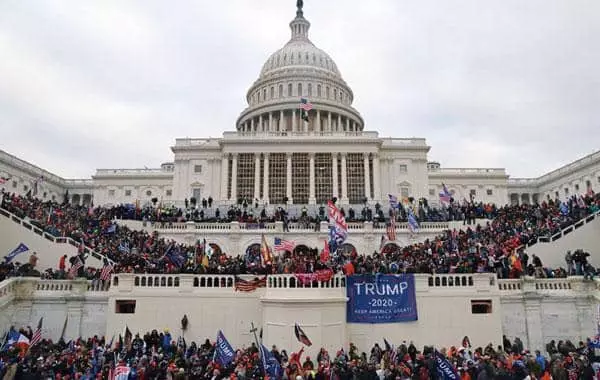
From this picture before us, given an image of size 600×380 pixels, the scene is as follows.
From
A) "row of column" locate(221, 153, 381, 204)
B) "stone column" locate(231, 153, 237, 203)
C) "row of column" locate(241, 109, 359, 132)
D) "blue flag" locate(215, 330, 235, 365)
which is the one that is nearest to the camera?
"blue flag" locate(215, 330, 235, 365)

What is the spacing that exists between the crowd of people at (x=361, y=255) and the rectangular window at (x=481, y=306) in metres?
1.73

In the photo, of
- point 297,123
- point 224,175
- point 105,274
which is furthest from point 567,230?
point 297,123

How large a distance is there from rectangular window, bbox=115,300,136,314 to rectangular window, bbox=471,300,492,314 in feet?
51.0

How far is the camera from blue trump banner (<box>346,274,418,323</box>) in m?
19.3

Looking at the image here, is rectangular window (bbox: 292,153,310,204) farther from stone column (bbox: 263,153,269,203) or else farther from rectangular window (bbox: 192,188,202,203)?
rectangular window (bbox: 192,188,202,203)

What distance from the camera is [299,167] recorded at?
6350cm

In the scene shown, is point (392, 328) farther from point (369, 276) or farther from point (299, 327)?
point (299, 327)

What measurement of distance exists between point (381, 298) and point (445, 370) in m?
6.56

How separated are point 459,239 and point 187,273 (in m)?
20.5

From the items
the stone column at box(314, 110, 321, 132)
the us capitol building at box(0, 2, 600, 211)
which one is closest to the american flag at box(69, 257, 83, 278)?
the us capitol building at box(0, 2, 600, 211)

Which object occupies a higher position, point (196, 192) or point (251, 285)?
point (196, 192)

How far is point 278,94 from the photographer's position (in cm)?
8644

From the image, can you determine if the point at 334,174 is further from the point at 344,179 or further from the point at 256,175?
the point at 256,175

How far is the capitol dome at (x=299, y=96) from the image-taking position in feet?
267
